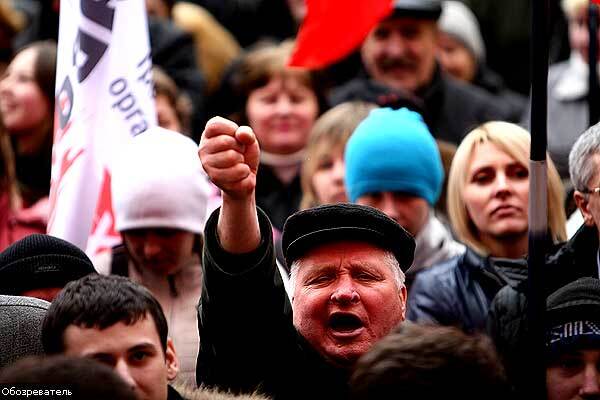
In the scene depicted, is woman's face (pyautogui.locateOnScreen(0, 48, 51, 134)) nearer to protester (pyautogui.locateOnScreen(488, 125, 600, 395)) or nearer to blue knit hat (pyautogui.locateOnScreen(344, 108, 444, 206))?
blue knit hat (pyautogui.locateOnScreen(344, 108, 444, 206))

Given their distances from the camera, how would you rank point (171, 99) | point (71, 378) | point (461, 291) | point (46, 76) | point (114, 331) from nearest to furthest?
point (71, 378) → point (114, 331) → point (461, 291) → point (171, 99) → point (46, 76)

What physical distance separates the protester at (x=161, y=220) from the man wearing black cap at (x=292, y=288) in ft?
4.00

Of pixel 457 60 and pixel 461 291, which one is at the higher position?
pixel 457 60

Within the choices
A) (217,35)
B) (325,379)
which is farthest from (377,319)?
(217,35)

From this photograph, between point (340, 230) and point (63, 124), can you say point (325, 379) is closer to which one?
point (340, 230)

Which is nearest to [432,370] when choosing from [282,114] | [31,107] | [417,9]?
[282,114]

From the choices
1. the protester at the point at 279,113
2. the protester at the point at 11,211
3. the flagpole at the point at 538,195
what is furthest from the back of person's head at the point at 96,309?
the protester at the point at 279,113

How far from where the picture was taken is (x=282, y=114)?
30.5ft

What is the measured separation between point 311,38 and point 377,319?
6.51ft

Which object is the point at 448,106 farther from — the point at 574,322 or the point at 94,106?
the point at 574,322

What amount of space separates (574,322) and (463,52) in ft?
18.2

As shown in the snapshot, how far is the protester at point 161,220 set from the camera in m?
6.95

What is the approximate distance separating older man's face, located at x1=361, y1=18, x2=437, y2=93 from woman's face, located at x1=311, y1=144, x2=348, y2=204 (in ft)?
4.56

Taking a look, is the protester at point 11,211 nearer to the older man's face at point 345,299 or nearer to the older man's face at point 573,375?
the older man's face at point 345,299
